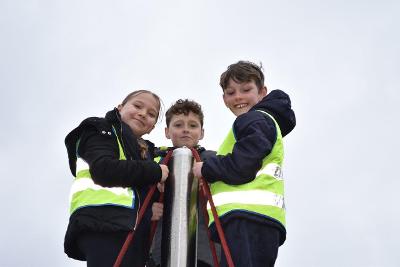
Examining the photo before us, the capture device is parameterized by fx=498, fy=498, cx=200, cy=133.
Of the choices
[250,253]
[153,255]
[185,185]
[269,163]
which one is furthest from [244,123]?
[153,255]

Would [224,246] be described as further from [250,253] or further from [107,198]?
[107,198]

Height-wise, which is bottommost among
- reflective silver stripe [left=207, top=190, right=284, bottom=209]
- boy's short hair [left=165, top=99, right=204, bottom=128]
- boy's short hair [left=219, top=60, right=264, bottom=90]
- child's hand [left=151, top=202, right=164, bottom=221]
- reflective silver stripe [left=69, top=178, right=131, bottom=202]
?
child's hand [left=151, top=202, right=164, bottom=221]

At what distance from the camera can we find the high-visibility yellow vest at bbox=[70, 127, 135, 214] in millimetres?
3688

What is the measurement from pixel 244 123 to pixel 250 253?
3.51ft

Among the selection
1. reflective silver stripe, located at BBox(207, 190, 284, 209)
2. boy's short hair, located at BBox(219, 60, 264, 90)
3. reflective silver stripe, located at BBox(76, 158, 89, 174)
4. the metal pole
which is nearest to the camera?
the metal pole

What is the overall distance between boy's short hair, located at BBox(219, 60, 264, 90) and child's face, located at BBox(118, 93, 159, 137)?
0.73 metres

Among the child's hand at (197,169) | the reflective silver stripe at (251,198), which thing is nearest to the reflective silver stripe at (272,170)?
the reflective silver stripe at (251,198)

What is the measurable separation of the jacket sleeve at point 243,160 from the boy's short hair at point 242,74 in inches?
39.1

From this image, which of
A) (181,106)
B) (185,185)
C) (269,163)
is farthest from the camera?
(181,106)

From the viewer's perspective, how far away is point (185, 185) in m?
3.57

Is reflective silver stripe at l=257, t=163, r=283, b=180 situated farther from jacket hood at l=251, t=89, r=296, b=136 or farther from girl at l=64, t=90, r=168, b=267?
girl at l=64, t=90, r=168, b=267

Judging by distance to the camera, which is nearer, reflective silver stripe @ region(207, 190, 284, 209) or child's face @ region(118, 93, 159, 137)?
reflective silver stripe @ region(207, 190, 284, 209)

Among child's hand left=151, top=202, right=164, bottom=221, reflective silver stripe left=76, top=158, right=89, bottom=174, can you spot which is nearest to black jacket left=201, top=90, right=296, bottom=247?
child's hand left=151, top=202, right=164, bottom=221

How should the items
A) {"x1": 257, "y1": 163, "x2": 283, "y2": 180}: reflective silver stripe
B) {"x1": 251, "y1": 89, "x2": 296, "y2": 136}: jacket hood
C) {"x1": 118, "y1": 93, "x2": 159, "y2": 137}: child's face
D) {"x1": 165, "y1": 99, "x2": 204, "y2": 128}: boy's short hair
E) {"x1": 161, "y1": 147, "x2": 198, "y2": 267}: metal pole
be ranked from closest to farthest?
{"x1": 161, "y1": 147, "x2": 198, "y2": 267}: metal pole, {"x1": 257, "y1": 163, "x2": 283, "y2": 180}: reflective silver stripe, {"x1": 251, "y1": 89, "x2": 296, "y2": 136}: jacket hood, {"x1": 118, "y1": 93, "x2": 159, "y2": 137}: child's face, {"x1": 165, "y1": 99, "x2": 204, "y2": 128}: boy's short hair
